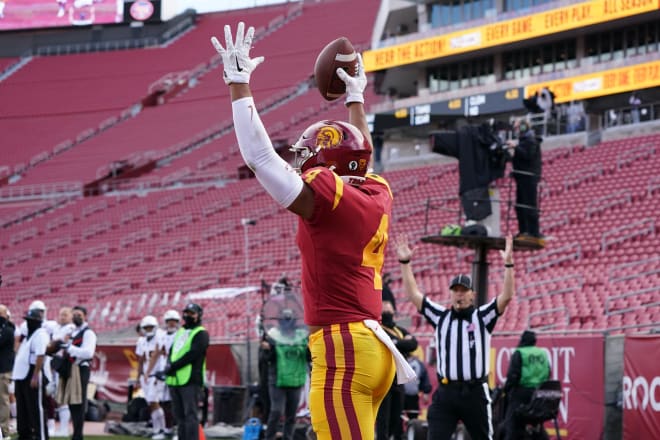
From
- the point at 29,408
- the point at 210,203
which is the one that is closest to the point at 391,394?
the point at 29,408

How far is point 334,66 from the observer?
459 cm

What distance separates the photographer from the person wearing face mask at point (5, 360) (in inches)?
443

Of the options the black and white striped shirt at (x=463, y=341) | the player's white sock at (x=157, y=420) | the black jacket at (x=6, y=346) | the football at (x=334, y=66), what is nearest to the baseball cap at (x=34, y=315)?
the black jacket at (x=6, y=346)

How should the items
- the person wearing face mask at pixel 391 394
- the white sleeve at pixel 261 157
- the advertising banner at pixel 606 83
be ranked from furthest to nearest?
the advertising banner at pixel 606 83
the person wearing face mask at pixel 391 394
the white sleeve at pixel 261 157

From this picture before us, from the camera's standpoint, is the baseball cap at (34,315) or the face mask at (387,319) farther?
the baseball cap at (34,315)

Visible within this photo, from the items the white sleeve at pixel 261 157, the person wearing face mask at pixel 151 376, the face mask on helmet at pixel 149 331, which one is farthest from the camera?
the face mask on helmet at pixel 149 331

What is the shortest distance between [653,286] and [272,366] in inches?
318

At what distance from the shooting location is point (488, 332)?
7539 millimetres

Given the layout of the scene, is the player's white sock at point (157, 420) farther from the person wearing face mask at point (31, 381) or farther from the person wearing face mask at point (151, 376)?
the person wearing face mask at point (31, 381)

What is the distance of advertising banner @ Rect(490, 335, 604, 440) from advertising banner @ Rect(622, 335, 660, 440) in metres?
0.30

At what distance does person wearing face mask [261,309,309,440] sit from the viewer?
35.0 ft

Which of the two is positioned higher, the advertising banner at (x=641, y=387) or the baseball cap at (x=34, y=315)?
the baseball cap at (x=34, y=315)

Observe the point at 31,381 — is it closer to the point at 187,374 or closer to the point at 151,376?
the point at 187,374

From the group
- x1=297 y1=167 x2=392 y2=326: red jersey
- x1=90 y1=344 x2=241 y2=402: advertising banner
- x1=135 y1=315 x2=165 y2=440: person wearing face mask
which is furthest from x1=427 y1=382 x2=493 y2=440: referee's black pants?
x1=90 y1=344 x2=241 y2=402: advertising banner
